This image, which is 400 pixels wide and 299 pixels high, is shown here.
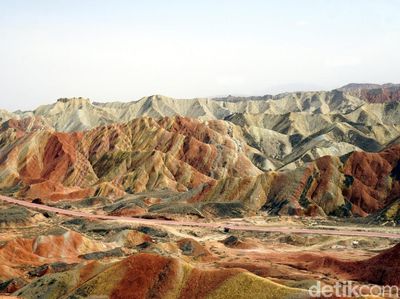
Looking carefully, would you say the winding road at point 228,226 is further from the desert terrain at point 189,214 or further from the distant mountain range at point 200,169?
the distant mountain range at point 200,169

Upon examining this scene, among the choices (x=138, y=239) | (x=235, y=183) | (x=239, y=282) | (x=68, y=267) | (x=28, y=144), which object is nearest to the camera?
(x=239, y=282)

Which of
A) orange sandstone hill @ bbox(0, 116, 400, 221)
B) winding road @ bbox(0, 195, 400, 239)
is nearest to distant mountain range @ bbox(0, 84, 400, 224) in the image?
orange sandstone hill @ bbox(0, 116, 400, 221)

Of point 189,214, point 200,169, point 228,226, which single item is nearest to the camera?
point 228,226

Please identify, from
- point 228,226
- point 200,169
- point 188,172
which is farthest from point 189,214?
point 200,169

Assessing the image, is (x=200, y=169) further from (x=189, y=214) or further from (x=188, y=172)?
(x=189, y=214)

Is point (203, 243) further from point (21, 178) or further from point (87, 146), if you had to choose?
point (87, 146)

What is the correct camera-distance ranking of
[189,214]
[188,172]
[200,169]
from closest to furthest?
[189,214] < [188,172] < [200,169]

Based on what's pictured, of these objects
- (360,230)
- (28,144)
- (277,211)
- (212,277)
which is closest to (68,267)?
(212,277)

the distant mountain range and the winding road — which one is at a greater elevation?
the distant mountain range

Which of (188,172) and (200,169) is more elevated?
(188,172)

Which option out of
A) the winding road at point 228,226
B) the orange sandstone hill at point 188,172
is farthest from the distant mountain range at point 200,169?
the winding road at point 228,226

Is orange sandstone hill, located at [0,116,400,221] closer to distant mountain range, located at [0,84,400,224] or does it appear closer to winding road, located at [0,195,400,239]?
distant mountain range, located at [0,84,400,224]
